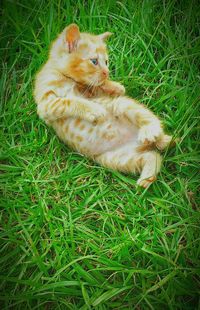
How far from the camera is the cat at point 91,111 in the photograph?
2.16 meters

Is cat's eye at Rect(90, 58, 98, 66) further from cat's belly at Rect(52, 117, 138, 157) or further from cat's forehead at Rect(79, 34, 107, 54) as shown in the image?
cat's belly at Rect(52, 117, 138, 157)

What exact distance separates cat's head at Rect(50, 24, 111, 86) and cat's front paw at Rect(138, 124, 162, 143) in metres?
0.31

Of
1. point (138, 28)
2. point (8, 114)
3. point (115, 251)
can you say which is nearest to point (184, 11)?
point (138, 28)

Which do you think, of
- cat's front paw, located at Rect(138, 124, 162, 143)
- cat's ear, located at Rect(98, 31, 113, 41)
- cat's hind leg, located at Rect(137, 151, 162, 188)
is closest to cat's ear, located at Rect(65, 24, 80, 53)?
cat's ear, located at Rect(98, 31, 113, 41)

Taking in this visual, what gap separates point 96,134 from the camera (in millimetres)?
2197


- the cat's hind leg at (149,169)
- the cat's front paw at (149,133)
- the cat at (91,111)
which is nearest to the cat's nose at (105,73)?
the cat at (91,111)

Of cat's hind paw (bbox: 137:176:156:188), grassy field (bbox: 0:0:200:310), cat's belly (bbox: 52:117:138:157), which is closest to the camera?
grassy field (bbox: 0:0:200:310)

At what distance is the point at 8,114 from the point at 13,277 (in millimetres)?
832

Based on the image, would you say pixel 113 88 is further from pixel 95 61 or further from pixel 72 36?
Result: pixel 72 36

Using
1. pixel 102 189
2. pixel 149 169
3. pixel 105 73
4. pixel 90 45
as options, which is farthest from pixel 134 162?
pixel 90 45

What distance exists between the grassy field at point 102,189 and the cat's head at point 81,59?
21 cm

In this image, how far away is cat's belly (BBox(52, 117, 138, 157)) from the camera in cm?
220

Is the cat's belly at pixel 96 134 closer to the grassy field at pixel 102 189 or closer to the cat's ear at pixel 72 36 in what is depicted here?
the grassy field at pixel 102 189

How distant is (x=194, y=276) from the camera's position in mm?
1898
